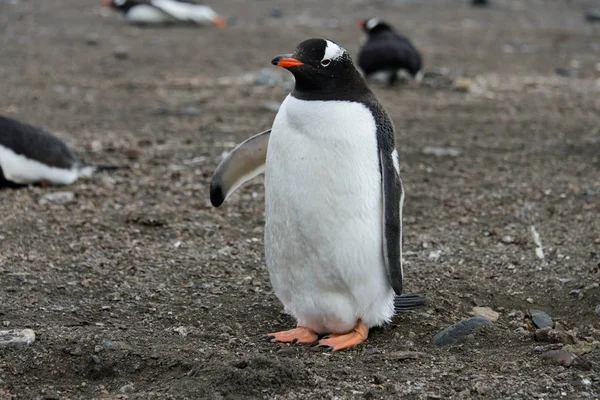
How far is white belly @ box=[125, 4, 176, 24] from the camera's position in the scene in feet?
43.1

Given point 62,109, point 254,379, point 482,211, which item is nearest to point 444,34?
point 62,109

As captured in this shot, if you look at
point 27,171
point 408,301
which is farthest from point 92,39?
point 408,301

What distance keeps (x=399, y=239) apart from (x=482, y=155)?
10.6 feet

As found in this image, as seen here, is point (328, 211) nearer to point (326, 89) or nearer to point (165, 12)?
point (326, 89)

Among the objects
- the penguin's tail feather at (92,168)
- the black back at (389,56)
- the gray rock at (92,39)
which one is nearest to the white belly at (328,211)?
the penguin's tail feather at (92,168)

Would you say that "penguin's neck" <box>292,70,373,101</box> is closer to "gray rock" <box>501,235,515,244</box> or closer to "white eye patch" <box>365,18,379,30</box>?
"gray rock" <box>501,235,515,244</box>

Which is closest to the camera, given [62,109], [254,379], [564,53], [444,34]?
[254,379]

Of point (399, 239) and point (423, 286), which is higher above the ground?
point (399, 239)

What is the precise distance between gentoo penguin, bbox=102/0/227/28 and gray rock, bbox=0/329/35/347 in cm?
1026

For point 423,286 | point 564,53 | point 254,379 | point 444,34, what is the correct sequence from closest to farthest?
point 254,379, point 423,286, point 564,53, point 444,34

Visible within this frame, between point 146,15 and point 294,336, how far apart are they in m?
10.4

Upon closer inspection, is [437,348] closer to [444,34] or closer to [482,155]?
[482,155]

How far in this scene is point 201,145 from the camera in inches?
263

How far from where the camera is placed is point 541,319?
12.1 ft
